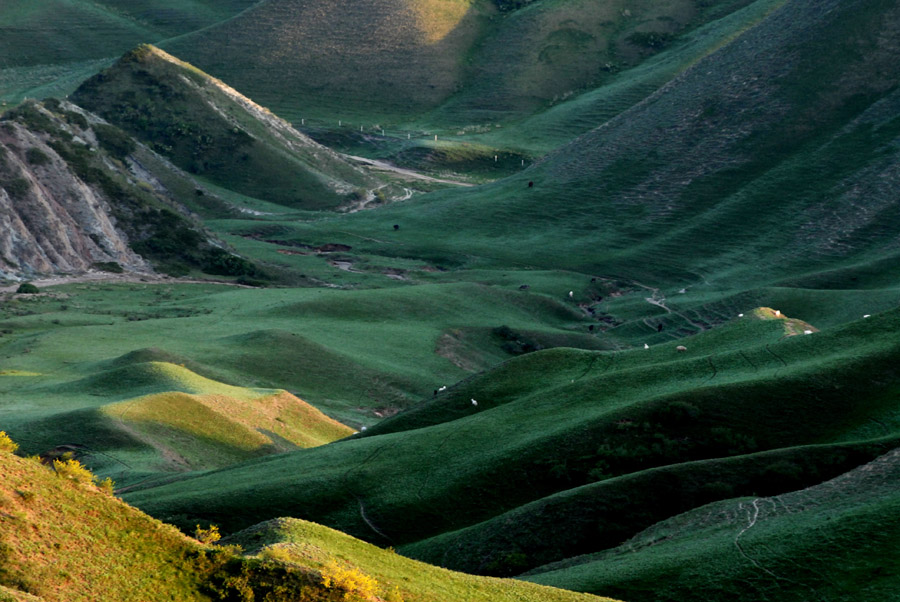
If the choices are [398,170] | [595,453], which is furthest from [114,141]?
[595,453]

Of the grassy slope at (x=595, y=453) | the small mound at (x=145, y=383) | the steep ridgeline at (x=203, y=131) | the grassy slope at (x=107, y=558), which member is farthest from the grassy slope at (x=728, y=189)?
the grassy slope at (x=107, y=558)

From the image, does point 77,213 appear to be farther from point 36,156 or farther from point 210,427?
point 210,427

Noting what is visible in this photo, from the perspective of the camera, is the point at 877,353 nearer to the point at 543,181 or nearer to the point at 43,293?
the point at 43,293

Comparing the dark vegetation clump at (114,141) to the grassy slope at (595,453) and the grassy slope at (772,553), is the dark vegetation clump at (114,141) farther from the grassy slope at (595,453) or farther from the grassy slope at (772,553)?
the grassy slope at (772,553)

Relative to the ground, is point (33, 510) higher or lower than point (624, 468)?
higher

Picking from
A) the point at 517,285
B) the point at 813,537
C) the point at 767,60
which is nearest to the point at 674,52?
the point at 767,60

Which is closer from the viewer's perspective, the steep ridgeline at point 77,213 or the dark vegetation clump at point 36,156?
the steep ridgeline at point 77,213
